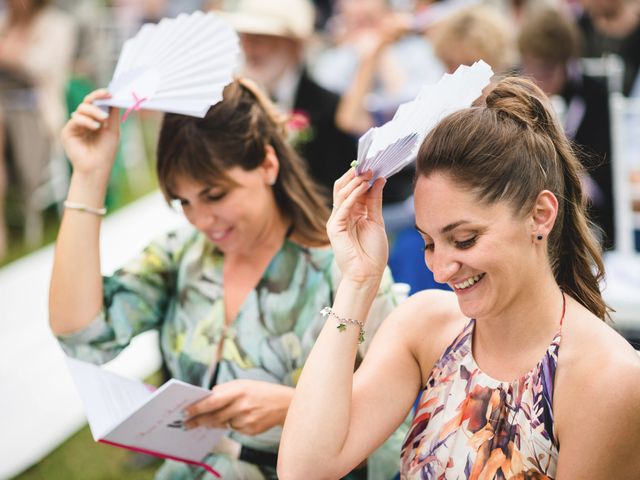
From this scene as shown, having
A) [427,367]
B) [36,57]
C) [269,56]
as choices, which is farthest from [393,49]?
[427,367]

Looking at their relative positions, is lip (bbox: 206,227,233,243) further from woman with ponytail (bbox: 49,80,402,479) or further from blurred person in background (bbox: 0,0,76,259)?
blurred person in background (bbox: 0,0,76,259)

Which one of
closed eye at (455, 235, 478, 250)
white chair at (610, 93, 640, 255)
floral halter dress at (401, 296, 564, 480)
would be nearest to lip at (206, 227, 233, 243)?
floral halter dress at (401, 296, 564, 480)

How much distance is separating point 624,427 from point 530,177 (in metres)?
0.49

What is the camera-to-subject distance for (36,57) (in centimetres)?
699

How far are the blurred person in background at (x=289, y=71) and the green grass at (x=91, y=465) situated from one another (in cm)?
165

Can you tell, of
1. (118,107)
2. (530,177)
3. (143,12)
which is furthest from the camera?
(143,12)

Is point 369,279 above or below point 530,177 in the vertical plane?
below

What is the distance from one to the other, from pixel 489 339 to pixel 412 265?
52.6 inches

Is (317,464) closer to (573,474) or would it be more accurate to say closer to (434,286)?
(573,474)

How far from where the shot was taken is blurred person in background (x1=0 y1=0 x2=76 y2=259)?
22.9ft

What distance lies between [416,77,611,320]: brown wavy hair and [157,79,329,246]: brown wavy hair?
677 mm

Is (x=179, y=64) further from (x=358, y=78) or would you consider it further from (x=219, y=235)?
(x=358, y=78)

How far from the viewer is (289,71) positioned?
483cm

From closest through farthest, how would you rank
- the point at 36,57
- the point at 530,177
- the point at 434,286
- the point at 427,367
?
the point at 530,177, the point at 427,367, the point at 434,286, the point at 36,57
